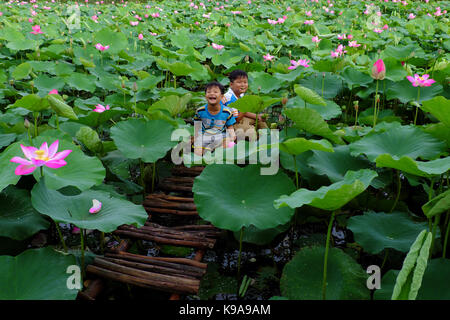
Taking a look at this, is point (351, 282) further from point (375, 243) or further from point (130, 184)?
point (130, 184)

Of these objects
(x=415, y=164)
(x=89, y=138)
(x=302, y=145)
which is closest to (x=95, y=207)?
(x=89, y=138)

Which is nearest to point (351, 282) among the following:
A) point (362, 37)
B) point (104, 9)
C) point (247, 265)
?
point (247, 265)

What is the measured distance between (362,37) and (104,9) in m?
5.02

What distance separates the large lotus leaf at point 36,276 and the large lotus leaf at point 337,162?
100cm

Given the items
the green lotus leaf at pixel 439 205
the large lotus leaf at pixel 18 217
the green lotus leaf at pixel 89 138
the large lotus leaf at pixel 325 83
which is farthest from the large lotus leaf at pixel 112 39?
the green lotus leaf at pixel 439 205

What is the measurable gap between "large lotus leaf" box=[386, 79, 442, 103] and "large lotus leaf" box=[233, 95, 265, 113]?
3.39 feet

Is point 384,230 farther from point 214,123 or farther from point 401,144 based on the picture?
point 214,123

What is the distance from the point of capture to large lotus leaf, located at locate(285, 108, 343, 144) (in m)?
1.69

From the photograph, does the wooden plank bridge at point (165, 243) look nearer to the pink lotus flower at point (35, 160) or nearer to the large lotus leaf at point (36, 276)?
the large lotus leaf at point (36, 276)

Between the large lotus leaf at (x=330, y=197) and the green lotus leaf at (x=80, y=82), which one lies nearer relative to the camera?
the large lotus leaf at (x=330, y=197)

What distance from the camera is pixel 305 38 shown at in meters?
4.23

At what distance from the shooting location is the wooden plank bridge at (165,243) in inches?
52.9

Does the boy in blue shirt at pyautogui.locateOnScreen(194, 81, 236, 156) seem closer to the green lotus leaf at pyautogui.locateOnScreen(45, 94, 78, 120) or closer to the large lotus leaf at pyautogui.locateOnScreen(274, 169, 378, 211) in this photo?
the green lotus leaf at pyautogui.locateOnScreen(45, 94, 78, 120)

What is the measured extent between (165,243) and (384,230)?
864mm
